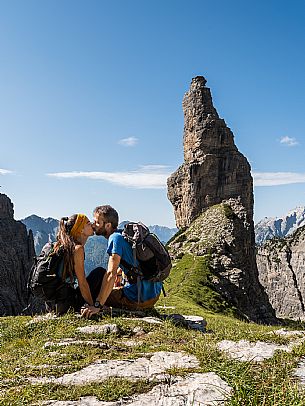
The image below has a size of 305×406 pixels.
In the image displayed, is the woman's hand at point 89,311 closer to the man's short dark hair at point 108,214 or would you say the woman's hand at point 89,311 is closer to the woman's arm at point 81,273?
the woman's arm at point 81,273

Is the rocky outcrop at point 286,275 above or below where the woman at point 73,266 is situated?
below

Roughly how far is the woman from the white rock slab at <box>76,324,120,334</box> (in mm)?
1664

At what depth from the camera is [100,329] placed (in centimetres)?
1056

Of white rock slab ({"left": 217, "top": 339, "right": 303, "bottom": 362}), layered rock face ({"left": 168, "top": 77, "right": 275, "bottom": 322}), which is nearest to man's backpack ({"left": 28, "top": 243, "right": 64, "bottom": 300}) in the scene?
white rock slab ({"left": 217, "top": 339, "right": 303, "bottom": 362})

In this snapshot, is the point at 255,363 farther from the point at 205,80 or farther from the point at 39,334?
the point at 205,80

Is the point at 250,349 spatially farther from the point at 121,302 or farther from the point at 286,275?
the point at 286,275

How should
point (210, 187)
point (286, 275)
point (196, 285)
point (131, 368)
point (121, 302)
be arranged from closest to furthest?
point (131, 368)
point (121, 302)
point (196, 285)
point (210, 187)
point (286, 275)

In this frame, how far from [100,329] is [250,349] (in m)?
3.95

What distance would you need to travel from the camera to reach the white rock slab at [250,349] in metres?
7.49

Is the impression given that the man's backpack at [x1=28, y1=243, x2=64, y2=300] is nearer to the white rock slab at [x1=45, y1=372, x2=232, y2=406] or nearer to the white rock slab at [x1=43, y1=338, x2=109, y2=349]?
the white rock slab at [x1=43, y1=338, x2=109, y2=349]

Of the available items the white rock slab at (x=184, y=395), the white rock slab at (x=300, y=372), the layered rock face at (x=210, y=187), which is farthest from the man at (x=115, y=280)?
the layered rock face at (x=210, y=187)

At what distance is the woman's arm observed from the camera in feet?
39.7

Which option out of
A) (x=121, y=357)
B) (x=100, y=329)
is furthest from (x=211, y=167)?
(x=121, y=357)

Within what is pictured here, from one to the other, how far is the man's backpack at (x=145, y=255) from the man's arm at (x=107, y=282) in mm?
670
